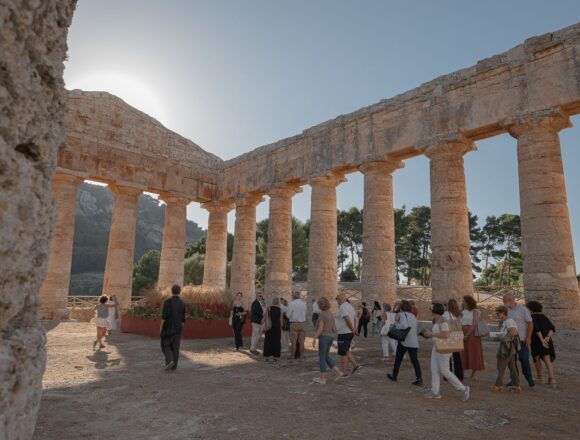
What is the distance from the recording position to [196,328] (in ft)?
47.0

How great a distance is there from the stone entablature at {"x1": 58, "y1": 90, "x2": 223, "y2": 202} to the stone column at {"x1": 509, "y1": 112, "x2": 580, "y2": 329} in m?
18.0

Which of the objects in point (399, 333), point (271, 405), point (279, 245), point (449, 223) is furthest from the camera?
point (279, 245)

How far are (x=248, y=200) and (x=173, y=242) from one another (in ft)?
16.9

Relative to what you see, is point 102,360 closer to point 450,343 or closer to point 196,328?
point 196,328

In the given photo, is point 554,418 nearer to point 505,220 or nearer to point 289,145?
point 289,145

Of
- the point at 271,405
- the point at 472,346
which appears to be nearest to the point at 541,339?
the point at 472,346

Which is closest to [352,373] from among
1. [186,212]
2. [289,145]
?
[289,145]

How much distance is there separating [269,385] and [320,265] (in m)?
12.1

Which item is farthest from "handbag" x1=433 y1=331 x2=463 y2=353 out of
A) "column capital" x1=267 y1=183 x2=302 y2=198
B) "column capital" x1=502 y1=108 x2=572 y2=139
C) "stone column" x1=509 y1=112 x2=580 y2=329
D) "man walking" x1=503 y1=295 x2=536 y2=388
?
"column capital" x1=267 y1=183 x2=302 y2=198

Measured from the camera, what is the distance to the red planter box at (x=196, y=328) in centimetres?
1425

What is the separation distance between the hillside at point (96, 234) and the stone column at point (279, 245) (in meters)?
66.1

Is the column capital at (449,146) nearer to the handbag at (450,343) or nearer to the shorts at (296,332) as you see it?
the shorts at (296,332)

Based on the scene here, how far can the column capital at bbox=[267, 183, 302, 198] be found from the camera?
21.8m

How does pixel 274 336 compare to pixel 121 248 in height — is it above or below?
below
